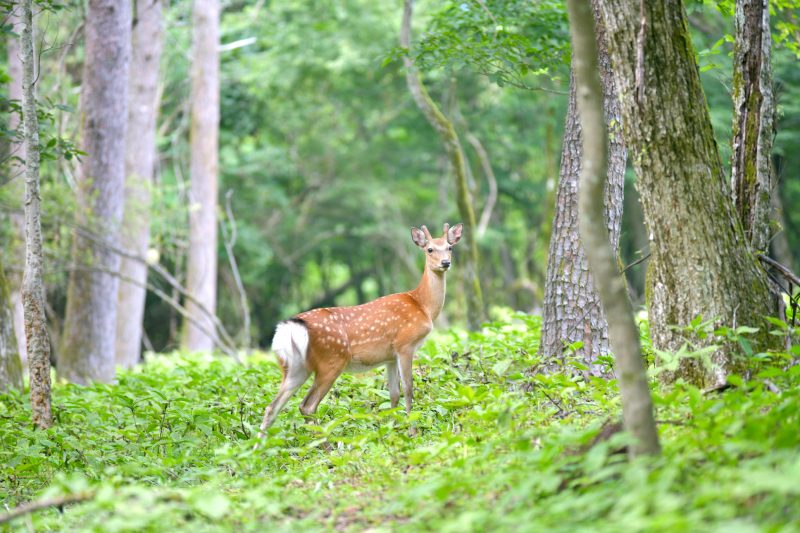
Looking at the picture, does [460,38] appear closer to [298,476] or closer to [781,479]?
[298,476]

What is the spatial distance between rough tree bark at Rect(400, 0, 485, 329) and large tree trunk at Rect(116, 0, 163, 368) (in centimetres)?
602

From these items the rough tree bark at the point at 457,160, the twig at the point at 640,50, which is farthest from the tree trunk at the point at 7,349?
the twig at the point at 640,50

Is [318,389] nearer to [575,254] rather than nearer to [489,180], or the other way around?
[575,254]

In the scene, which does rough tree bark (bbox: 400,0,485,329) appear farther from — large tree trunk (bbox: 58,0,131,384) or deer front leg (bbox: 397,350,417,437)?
deer front leg (bbox: 397,350,417,437)

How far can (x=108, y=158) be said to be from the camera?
1258cm

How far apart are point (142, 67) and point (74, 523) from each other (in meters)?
14.0

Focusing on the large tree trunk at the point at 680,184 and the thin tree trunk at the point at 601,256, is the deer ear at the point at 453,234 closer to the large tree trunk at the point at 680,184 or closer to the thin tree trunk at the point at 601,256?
the large tree trunk at the point at 680,184

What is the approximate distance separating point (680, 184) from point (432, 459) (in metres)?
2.08

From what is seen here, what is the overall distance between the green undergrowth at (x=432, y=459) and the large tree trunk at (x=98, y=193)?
13.9 ft

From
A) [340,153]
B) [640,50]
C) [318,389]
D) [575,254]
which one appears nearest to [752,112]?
[640,50]

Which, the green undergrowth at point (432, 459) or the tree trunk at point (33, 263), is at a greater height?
the tree trunk at point (33, 263)

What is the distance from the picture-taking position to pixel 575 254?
23.4 feet

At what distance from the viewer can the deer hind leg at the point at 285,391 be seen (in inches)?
277

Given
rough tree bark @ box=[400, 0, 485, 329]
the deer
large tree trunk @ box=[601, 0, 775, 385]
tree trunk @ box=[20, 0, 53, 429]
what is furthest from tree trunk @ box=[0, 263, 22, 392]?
large tree trunk @ box=[601, 0, 775, 385]
